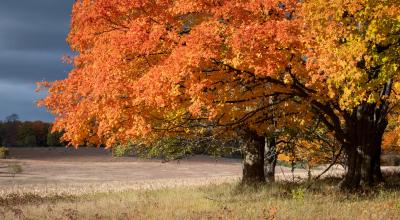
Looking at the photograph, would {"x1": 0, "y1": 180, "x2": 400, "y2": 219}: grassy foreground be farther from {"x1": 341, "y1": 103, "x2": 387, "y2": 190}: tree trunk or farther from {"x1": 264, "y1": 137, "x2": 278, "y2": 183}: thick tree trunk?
{"x1": 264, "y1": 137, "x2": 278, "y2": 183}: thick tree trunk

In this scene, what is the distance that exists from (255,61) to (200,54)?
168cm

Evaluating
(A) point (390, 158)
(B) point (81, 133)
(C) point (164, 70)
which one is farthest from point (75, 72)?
(A) point (390, 158)

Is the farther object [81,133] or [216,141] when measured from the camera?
[216,141]

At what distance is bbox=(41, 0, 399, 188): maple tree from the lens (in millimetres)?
16578

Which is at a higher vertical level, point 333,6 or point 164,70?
point 333,6

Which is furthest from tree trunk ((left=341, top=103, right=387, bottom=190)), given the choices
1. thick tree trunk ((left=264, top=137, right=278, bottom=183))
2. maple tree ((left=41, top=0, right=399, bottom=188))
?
thick tree trunk ((left=264, top=137, right=278, bottom=183))

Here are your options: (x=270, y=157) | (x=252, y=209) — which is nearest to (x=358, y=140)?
(x=252, y=209)

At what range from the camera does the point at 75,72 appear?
22.8 m

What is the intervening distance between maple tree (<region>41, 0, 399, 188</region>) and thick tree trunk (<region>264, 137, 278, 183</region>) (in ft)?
10.2

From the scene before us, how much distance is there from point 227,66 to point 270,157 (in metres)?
13.5

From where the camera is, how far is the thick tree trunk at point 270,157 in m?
28.4

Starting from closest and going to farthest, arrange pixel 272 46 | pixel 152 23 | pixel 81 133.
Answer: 1. pixel 272 46
2. pixel 152 23
3. pixel 81 133

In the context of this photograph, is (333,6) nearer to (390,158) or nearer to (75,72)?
(75,72)

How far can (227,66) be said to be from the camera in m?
18.4
